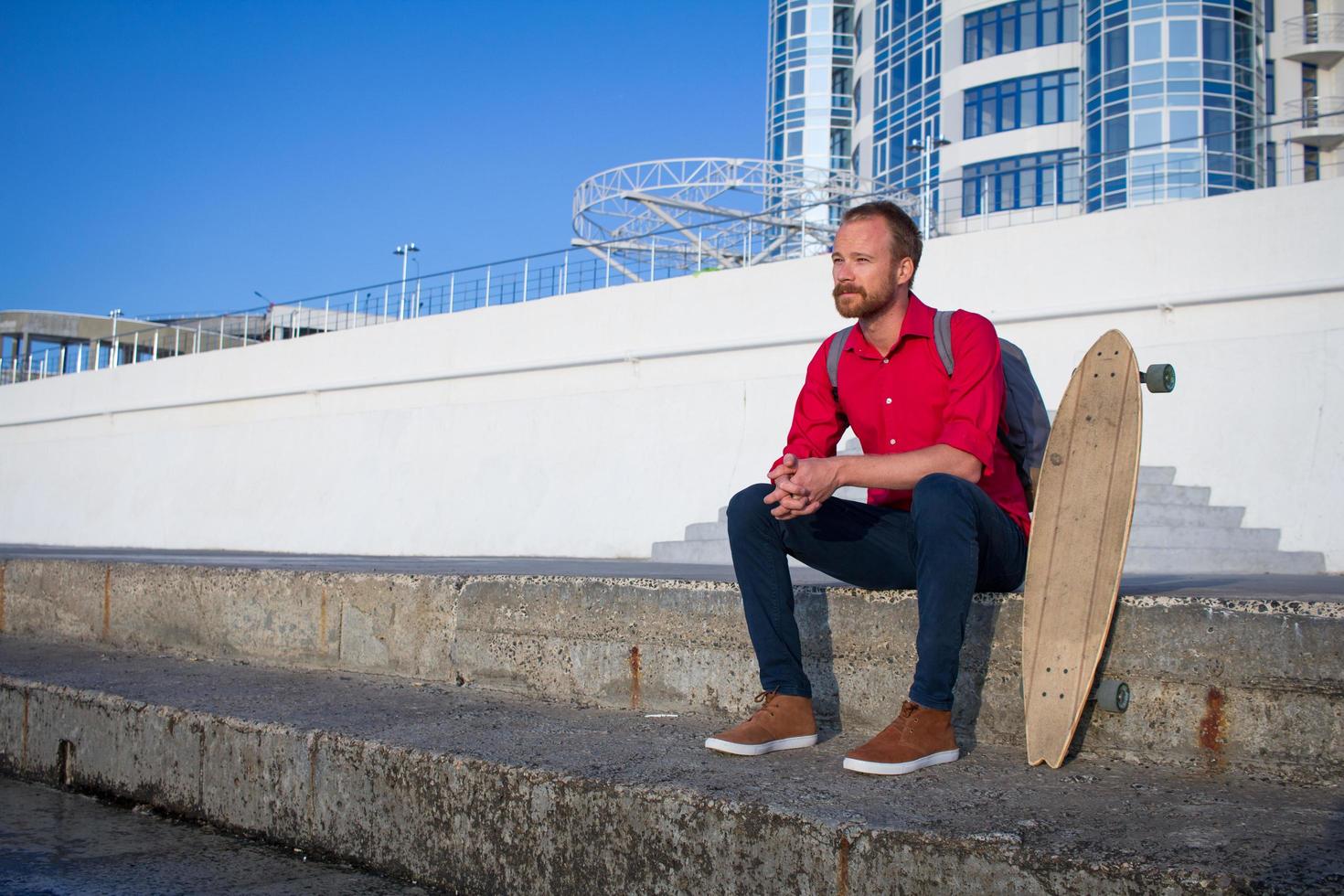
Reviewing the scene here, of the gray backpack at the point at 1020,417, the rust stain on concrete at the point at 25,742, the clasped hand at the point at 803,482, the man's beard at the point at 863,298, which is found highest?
the man's beard at the point at 863,298

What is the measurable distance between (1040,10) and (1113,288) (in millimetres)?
21972

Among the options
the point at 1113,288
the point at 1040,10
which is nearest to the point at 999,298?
the point at 1113,288

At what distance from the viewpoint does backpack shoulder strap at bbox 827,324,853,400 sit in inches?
122

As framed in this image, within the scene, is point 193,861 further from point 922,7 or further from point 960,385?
point 922,7

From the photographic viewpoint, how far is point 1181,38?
27750 mm

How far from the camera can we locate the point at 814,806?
2137 mm

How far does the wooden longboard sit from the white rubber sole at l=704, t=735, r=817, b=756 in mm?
552

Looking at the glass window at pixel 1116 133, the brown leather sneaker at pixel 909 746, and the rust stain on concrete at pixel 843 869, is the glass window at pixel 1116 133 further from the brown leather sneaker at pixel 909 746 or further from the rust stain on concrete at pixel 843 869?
the rust stain on concrete at pixel 843 869

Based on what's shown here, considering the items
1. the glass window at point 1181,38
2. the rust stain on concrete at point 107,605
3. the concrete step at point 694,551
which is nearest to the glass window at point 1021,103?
the glass window at point 1181,38

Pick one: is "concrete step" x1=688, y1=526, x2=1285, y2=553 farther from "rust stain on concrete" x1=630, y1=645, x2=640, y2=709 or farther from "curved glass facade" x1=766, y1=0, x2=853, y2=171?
"curved glass facade" x1=766, y1=0, x2=853, y2=171

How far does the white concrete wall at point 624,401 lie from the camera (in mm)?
10383

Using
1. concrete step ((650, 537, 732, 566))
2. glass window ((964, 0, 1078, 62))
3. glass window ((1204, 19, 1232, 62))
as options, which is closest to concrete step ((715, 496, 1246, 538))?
concrete step ((650, 537, 732, 566))

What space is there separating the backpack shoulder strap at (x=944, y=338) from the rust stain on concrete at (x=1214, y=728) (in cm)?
96

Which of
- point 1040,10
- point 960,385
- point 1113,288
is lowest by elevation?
point 960,385
